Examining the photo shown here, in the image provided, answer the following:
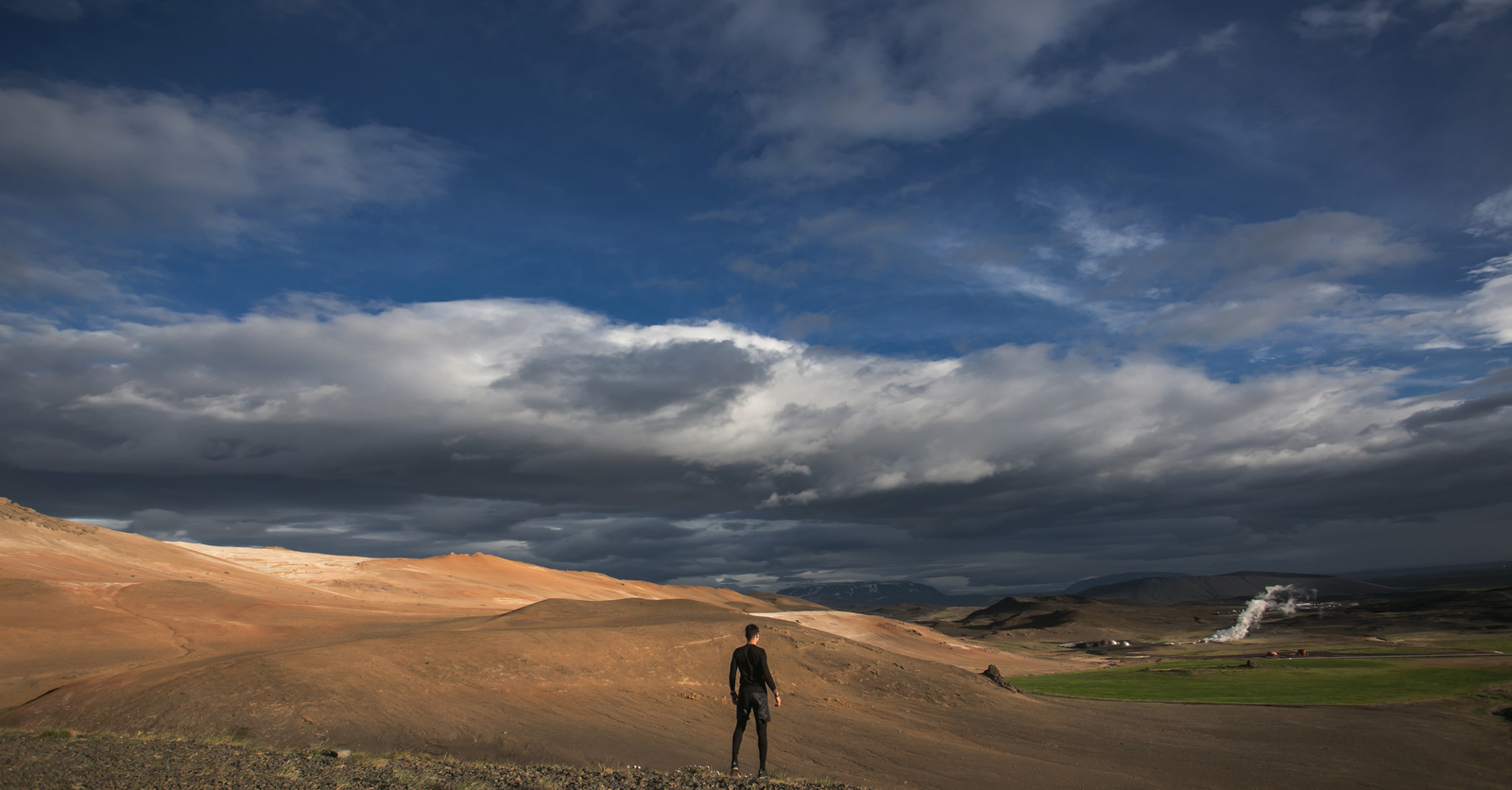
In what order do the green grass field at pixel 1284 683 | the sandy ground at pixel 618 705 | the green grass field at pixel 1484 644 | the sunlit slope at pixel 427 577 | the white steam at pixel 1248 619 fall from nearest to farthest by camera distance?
the sandy ground at pixel 618 705
the green grass field at pixel 1284 683
the sunlit slope at pixel 427 577
the green grass field at pixel 1484 644
the white steam at pixel 1248 619

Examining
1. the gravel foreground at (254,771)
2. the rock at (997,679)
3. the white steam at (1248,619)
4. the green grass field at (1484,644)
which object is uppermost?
the gravel foreground at (254,771)

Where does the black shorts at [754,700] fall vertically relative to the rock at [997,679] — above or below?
above

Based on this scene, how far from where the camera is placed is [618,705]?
19391 mm

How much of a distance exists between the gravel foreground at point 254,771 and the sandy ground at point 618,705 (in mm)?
2362

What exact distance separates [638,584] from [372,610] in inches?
2623

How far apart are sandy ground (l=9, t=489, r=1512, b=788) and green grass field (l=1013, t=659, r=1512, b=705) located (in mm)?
3855

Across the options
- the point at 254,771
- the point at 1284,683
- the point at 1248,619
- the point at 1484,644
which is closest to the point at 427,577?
the point at 1284,683

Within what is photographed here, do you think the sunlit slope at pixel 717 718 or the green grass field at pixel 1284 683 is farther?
the green grass field at pixel 1284 683

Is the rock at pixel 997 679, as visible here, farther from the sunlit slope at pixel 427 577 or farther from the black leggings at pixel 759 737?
the sunlit slope at pixel 427 577

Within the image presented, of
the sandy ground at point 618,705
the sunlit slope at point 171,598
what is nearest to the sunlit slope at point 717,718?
the sandy ground at point 618,705

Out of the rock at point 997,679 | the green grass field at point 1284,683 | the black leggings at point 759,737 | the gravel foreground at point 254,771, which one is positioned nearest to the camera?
the gravel foreground at point 254,771

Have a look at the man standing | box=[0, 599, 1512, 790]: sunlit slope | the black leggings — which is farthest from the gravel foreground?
box=[0, 599, 1512, 790]: sunlit slope

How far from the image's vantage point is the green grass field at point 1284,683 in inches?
1323

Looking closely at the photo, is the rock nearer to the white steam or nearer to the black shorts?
the black shorts
